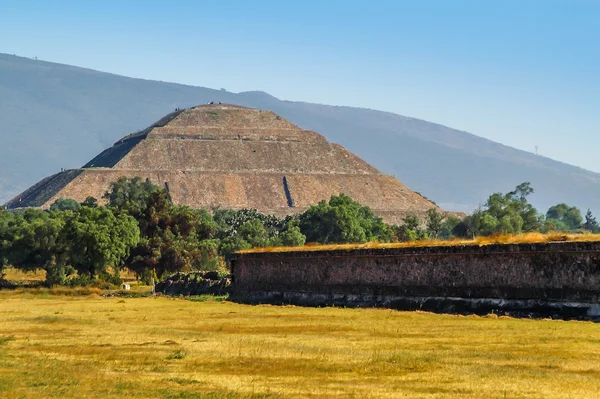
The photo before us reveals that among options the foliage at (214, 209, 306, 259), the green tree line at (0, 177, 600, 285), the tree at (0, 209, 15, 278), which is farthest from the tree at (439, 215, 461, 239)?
the tree at (0, 209, 15, 278)

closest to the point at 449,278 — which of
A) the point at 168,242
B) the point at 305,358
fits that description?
the point at 305,358

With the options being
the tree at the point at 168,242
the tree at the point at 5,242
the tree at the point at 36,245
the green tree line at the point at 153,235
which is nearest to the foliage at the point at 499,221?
the green tree line at the point at 153,235

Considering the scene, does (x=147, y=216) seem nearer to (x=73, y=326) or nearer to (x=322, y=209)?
(x=322, y=209)

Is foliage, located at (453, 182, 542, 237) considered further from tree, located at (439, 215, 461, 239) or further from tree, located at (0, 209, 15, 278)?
tree, located at (0, 209, 15, 278)

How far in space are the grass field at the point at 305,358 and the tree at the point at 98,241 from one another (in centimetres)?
3910

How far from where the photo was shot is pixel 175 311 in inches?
1781

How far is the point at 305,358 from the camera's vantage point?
25016mm

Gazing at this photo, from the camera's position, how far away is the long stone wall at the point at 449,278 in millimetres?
33688

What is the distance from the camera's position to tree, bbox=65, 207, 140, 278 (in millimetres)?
77562

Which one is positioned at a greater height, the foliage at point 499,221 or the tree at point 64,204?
the foliage at point 499,221

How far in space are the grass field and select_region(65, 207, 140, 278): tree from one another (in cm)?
3910

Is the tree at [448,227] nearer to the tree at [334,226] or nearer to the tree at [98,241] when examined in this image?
the tree at [334,226]

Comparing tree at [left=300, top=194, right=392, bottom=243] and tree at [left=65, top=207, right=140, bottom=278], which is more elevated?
tree at [left=300, top=194, right=392, bottom=243]

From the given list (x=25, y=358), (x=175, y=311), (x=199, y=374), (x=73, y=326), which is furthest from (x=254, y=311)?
(x=199, y=374)
